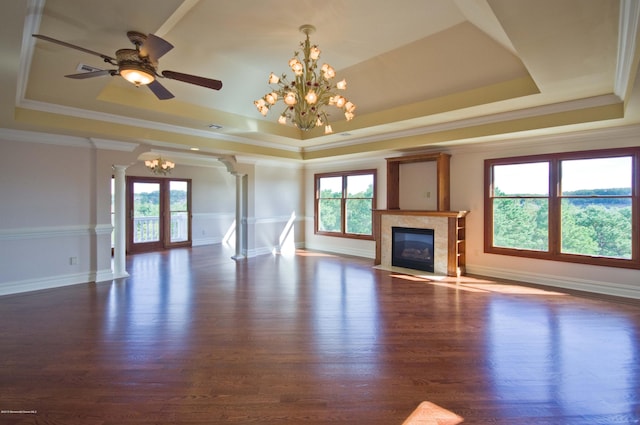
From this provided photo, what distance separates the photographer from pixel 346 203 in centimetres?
834

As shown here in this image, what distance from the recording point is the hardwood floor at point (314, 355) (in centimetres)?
220

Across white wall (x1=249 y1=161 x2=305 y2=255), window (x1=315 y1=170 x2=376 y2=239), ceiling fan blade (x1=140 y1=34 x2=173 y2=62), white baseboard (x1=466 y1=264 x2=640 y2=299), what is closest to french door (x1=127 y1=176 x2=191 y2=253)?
white wall (x1=249 y1=161 x2=305 y2=255)

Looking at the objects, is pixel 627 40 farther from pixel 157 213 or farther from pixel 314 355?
pixel 157 213

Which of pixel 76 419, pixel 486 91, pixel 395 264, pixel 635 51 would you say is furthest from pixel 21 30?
pixel 395 264

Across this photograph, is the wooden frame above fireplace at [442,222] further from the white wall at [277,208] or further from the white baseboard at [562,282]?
the white wall at [277,208]

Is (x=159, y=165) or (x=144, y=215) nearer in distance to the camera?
(x=159, y=165)

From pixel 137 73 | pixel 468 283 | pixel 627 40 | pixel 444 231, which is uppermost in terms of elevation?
pixel 627 40

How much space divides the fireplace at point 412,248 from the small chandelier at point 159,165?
615 centimetres

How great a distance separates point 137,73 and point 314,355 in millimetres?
2906

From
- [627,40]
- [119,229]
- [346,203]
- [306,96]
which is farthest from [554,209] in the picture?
[119,229]

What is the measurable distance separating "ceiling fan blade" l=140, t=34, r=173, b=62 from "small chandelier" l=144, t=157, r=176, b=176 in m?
6.63

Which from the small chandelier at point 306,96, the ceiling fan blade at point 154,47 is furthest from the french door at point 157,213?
the ceiling fan blade at point 154,47

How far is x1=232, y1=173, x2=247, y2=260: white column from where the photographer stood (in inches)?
313

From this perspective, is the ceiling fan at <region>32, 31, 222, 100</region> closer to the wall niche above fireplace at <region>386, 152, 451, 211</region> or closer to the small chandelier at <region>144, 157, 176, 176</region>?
the wall niche above fireplace at <region>386, 152, 451, 211</region>
